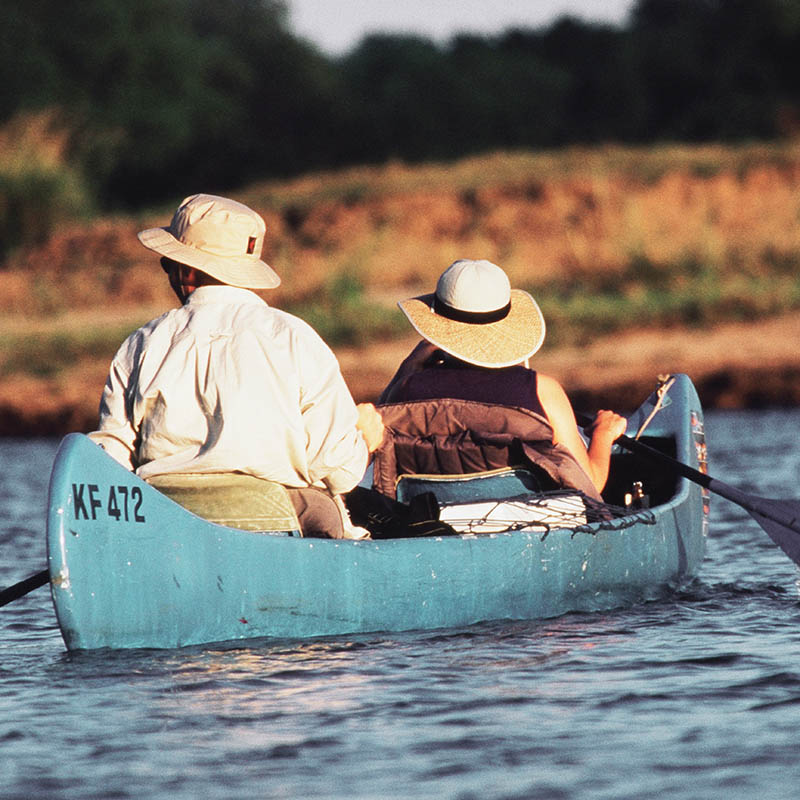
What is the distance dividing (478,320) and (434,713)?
182cm

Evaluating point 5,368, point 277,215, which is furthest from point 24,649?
point 277,215

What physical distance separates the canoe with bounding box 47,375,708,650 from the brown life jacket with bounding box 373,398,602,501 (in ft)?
0.32

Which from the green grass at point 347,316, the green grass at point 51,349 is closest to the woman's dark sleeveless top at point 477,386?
the green grass at point 347,316

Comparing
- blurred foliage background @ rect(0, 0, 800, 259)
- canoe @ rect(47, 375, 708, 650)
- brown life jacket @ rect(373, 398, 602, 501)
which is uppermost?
blurred foliage background @ rect(0, 0, 800, 259)

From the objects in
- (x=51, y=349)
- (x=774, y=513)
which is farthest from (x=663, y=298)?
(x=774, y=513)

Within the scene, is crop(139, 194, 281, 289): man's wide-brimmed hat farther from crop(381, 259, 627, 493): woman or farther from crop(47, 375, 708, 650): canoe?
crop(381, 259, 627, 493): woman

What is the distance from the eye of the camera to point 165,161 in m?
42.3

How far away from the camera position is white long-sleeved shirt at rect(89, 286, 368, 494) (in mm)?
5293

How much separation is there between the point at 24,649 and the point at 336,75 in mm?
49859

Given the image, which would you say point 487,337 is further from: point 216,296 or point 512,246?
point 512,246

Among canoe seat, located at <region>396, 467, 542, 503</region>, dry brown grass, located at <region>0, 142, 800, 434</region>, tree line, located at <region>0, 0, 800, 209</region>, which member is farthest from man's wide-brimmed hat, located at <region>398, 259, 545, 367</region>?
tree line, located at <region>0, 0, 800, 209</region>

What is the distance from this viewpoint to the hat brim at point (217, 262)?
5.40 meters

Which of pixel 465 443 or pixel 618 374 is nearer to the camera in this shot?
pixel 465 443

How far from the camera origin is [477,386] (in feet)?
20.5
